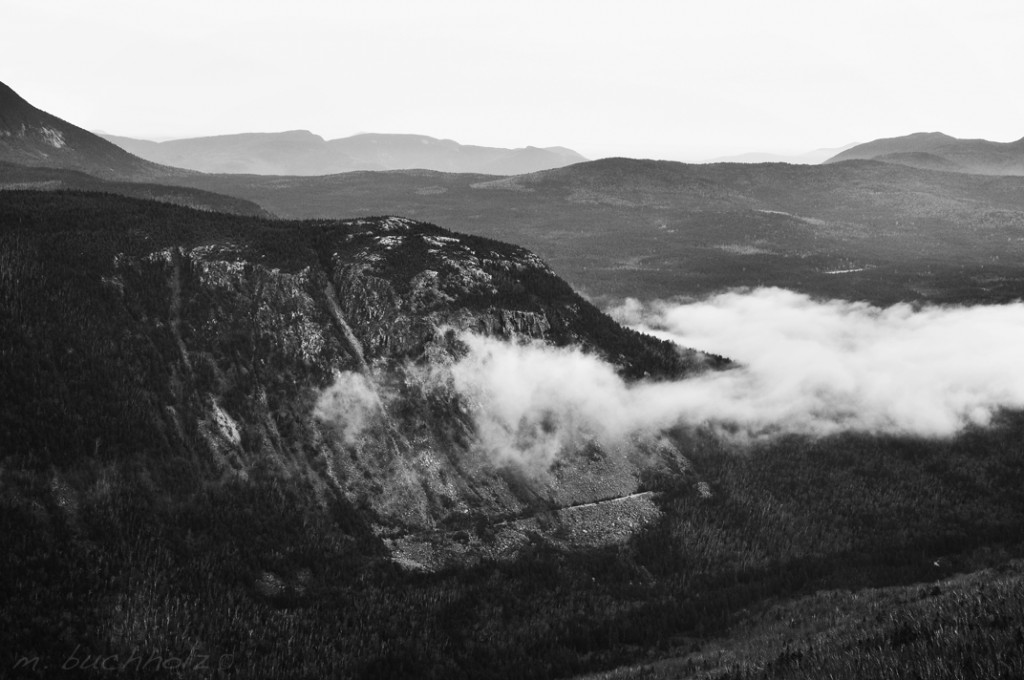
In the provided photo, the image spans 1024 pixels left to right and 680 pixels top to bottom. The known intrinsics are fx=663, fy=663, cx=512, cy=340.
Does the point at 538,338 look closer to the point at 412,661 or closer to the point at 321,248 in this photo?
the point at 321,248

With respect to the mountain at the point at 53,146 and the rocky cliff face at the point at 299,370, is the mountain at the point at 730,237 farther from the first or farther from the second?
the rocky cliff face at the point at 299,370

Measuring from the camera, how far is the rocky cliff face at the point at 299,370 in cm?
3266

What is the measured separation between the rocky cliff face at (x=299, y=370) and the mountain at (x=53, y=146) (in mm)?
123462

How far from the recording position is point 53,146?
161 m

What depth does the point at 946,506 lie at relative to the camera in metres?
45.3

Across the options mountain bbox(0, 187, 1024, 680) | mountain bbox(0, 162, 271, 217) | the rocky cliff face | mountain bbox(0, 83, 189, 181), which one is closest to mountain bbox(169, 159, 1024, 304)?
mountain bbox(0, 83, 189, 181)

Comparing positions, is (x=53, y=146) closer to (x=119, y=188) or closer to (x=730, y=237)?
(x=119, y=188)

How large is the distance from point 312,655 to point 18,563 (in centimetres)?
1068

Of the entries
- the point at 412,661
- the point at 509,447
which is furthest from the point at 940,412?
the point at 412,661

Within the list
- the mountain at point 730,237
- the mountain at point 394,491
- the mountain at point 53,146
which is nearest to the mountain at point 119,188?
the mountain at point 53,146

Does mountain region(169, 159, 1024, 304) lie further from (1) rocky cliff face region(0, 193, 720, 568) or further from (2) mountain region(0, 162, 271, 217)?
(1) rocky cliff face region(0, 193, 720, 568)

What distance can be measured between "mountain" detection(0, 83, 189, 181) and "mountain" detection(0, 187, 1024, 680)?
405 ft

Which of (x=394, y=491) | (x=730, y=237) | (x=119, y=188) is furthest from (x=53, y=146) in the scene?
(x=394, y=491)

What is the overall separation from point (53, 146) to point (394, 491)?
567 feet
